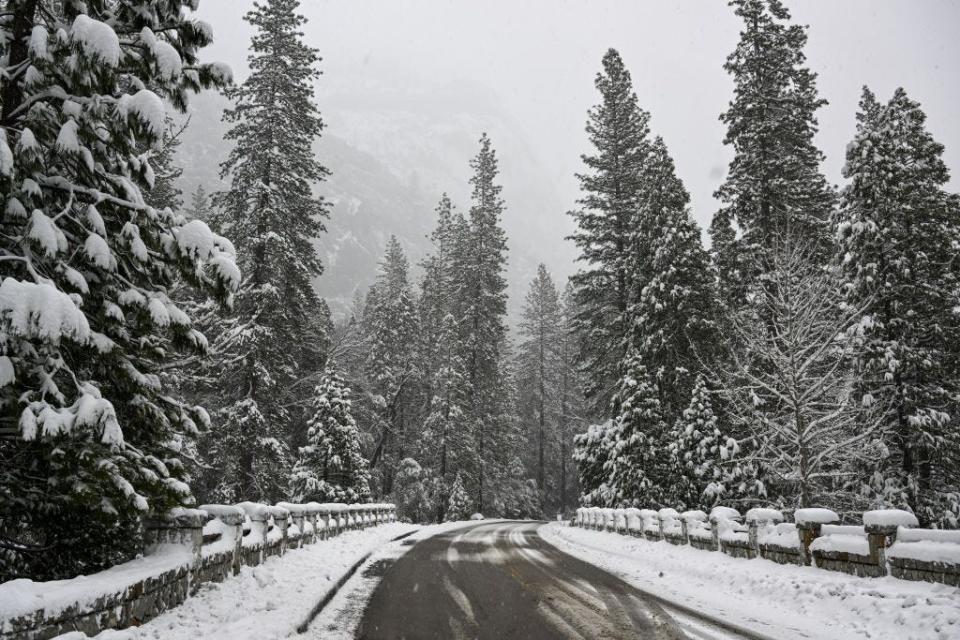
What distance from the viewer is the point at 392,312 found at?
138ft

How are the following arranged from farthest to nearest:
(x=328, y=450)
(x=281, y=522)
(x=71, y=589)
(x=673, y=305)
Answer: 1. (x=328, y=450)
2. (x=673, y=305)
3. (x=281, y=522)
4. (x=71, y=589)

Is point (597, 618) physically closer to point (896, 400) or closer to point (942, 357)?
point (896, 400)

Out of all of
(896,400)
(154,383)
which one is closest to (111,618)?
(154,383)

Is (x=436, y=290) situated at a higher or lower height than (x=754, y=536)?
higher

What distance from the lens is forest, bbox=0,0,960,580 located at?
5.21 metres

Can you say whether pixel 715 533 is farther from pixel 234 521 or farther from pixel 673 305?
pixel 673 305

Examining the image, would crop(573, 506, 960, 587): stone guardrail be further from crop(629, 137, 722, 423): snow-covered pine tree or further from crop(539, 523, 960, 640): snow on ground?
crop(629, 137, 722, 423): snow-covered pine tree

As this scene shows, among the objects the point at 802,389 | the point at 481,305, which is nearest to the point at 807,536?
the point at 802,389

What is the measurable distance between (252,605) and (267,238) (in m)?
14.8

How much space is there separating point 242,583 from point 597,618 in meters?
4.98

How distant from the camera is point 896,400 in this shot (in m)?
17.9

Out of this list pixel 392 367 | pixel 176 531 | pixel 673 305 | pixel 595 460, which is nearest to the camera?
pixel 176 531

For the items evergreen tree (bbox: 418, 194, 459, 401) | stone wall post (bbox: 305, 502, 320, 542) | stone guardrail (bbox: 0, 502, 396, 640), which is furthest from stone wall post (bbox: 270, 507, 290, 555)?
evergreen tree (bbox: 418, 194, 459, 401)

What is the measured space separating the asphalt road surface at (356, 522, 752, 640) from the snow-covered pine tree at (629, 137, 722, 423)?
12404 mm
